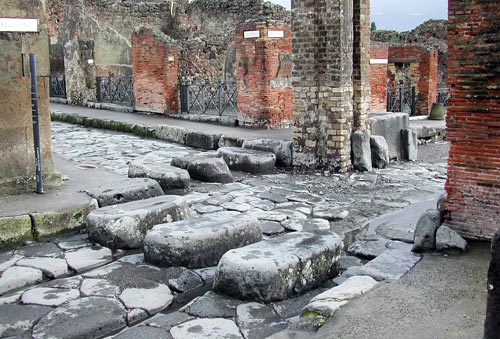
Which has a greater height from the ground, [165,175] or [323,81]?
[323,81]

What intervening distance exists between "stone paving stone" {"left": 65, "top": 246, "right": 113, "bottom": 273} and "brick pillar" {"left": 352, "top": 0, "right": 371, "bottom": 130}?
17.2 ft

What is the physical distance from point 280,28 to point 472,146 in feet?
26.6

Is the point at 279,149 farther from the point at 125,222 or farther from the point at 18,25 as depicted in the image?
the point at 18,25

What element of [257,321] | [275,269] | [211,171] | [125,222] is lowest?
[257,321]

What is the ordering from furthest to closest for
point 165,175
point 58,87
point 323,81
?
point 58,87 → point 323,81 → point 165,175

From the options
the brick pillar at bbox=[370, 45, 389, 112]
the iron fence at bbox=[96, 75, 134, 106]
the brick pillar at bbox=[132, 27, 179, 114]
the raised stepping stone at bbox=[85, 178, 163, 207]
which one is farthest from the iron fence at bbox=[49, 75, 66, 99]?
the raised stepping stone at bbox=[85, 178, 163, 207]

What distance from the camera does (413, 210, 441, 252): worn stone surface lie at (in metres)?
5.12

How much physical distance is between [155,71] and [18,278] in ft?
36.6

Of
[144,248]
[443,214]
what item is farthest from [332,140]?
[144,248]

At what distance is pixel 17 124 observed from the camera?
22.0 ft

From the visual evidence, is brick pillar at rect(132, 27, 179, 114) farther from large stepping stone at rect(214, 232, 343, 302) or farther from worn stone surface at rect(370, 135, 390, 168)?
large stepping stone at rect(214, 232, 343, 302)

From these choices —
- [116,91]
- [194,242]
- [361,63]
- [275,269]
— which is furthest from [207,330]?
[116,91]

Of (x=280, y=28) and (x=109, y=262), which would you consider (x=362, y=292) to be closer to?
(x=109, y=262)

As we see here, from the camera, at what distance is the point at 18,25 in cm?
660
